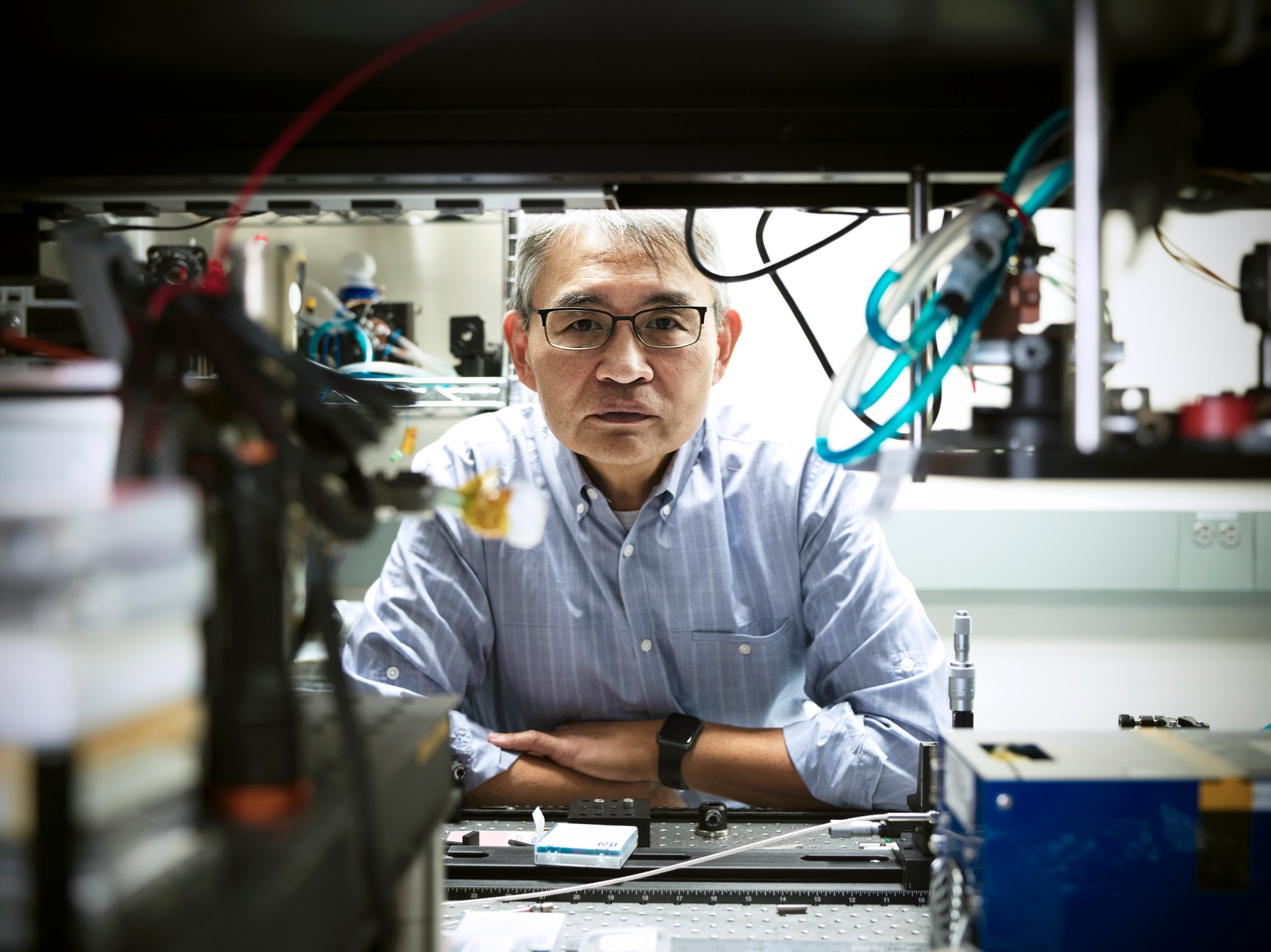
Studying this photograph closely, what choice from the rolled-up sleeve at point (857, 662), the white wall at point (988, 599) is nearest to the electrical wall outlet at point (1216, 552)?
the white wall at point (988, 599)

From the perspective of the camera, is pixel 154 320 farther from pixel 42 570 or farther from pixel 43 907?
pixel 43 907

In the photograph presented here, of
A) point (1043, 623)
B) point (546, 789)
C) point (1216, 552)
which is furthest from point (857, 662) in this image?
point (1216, 552)

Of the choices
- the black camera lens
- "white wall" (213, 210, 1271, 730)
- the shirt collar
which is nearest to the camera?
the black camera lens

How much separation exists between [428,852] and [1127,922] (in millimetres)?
492

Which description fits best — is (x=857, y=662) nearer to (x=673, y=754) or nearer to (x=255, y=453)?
(x=673, y=754)

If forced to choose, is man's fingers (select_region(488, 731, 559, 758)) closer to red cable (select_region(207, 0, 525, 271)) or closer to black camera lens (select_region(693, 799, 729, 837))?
black camera lens (select_region(693, 799, 729, 837))

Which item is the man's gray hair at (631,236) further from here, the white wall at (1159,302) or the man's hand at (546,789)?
the man's hand at (546,789)

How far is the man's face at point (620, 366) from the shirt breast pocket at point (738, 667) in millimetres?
388

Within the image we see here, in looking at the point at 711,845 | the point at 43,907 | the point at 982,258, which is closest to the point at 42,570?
the point at 43,907

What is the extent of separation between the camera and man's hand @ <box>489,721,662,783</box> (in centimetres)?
145

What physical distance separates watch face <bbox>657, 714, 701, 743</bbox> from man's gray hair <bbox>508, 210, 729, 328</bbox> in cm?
73

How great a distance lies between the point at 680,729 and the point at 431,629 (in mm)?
498

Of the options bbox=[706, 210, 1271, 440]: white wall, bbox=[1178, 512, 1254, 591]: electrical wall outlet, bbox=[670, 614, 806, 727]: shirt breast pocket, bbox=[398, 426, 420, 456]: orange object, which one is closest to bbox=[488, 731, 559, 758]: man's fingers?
bbox=[670, 614, 806, 727]: shirt breast pocket

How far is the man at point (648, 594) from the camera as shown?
57.0 inches
